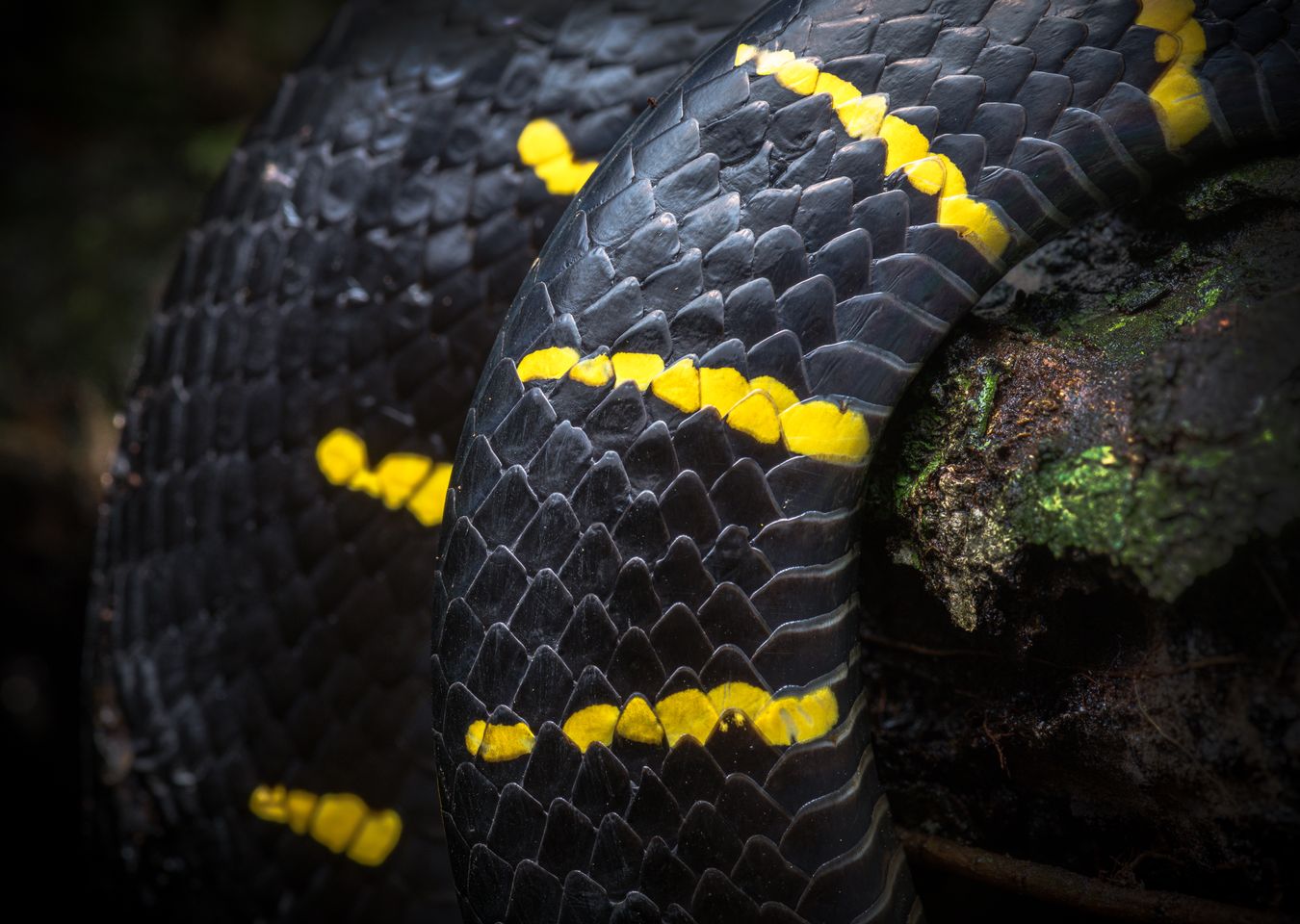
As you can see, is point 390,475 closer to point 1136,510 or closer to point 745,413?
point 745,413

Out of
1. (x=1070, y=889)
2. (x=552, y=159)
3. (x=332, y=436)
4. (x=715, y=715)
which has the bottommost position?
(x=1070, y=889)

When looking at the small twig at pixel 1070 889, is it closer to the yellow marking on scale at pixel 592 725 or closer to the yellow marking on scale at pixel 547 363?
the yellow marking on scale at pixel 592 725

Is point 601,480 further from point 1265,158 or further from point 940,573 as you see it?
point 1265,158

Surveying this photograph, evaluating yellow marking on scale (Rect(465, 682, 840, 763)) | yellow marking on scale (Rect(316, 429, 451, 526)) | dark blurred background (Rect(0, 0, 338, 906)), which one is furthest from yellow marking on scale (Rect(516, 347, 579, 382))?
dark blurred background (Rect(0, 0, 338, 906))

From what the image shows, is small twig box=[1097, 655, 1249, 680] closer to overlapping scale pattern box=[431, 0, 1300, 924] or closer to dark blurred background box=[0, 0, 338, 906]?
overlapping scale pattern box=[431, 0, 1300, 924]

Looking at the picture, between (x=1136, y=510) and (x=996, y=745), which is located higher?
(x=1136, y=510)

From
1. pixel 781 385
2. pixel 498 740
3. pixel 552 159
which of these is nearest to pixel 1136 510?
pixel 781 385
